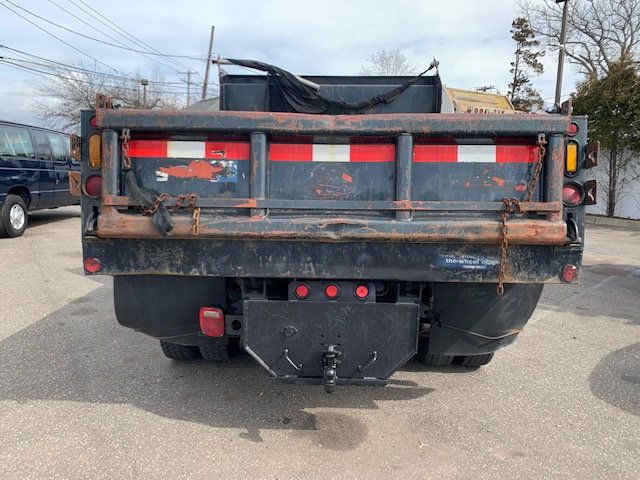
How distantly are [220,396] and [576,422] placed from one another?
2.47 meters

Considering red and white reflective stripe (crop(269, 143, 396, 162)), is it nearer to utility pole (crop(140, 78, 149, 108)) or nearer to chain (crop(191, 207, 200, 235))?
chain (crop(191, 207, 200, 235))

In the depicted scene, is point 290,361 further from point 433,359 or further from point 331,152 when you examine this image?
point 433,359

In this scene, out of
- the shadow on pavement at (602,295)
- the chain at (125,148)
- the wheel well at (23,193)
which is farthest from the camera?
the wheel well at (23,193)

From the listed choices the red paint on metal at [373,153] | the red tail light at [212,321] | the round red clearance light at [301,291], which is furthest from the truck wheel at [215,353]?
the red paint on metal at [373,153]

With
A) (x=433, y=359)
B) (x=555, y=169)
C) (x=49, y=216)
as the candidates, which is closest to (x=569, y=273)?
(x=555, y=169)

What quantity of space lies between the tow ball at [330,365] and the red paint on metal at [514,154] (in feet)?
4.54

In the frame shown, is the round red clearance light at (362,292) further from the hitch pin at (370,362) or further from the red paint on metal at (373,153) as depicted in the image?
the red paint on metal at (373,153)

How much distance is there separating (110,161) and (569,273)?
8.34ft

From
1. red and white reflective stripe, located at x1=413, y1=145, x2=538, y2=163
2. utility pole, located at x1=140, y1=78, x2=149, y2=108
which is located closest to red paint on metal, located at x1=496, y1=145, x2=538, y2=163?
red and white reflective stripe, located at x1=413, y1=145, x2=538, y2=163

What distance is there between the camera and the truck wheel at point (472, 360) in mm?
3879

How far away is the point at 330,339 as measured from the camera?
275 centimetres

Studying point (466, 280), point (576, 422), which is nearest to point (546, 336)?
point (576, 422)

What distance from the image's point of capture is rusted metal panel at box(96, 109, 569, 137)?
2480mm

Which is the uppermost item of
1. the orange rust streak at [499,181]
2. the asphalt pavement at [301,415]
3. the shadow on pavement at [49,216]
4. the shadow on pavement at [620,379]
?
the orange rust streak at [499,181]
